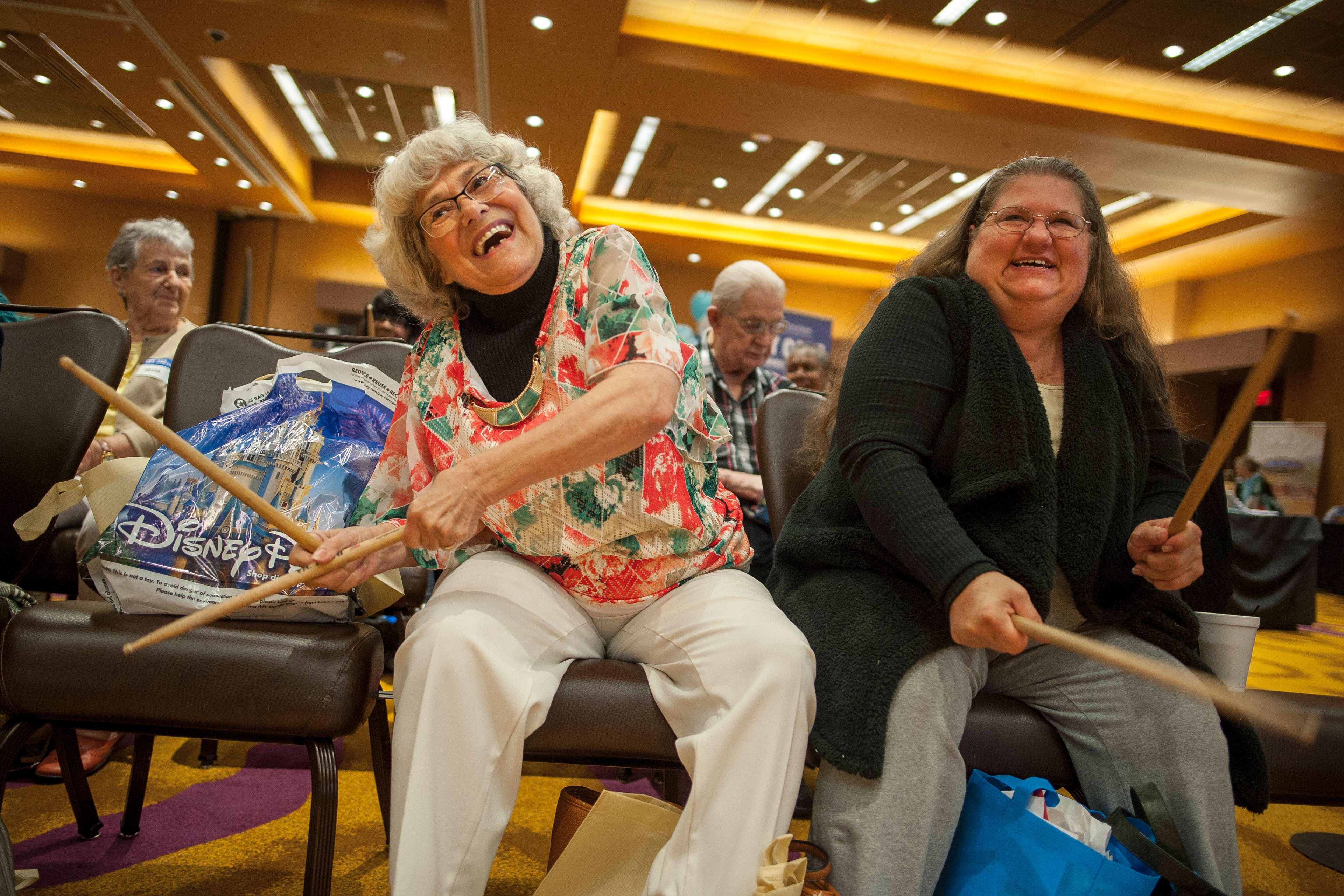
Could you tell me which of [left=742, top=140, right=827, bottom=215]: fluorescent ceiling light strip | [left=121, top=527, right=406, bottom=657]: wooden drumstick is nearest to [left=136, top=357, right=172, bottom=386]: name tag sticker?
[left=121, top=527, right=406, bottom=657]: wooden drumstick

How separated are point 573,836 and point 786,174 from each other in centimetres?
799

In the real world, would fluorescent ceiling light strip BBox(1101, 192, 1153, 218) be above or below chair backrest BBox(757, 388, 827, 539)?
above

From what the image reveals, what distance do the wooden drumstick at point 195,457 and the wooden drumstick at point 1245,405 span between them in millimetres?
1037

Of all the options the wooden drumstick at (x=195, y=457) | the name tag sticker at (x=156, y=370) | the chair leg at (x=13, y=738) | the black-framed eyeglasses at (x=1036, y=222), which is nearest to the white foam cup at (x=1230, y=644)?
the black-framed eyeglasses at (x=1036, y=222)

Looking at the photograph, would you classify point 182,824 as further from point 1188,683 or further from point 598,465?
point 1188,683

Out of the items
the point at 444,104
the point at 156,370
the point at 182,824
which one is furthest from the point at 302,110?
the point at 182,824

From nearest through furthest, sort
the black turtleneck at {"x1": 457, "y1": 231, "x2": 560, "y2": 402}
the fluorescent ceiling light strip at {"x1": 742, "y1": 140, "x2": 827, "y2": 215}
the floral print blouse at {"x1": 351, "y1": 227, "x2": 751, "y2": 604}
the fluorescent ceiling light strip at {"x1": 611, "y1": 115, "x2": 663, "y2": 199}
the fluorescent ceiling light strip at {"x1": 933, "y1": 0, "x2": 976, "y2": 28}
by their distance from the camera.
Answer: the floral print blouse at {"x1": 351, "y1": 227, "x2": 751, "y2": 604} → the black turtleneck at {"x1": 457, "y1": 231, "x2": 560, "y2": 402} → the fluorescent ceiling light strip at {"x1": 933, "y1": 0, "x2": 976, "y2": 28} → the fluorescent ceiling light strip at {"x1": 611, "y1": 115, "x2": 663, "y2": 199} → the fluorescent ceiling light strip at {"x1": 742, "y1": 140, "x2": 827, "y2": 215}

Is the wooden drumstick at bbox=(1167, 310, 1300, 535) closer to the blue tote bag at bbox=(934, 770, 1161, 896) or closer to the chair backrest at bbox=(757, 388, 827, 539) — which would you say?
the blue tote bag at bbox=(934, 770, 1161, 896)

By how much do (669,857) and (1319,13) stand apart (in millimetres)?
6458

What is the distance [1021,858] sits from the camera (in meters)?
1.02

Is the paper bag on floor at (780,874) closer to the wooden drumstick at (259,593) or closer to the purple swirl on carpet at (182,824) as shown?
the wooden drumstick at (259,593)

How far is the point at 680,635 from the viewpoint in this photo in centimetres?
118

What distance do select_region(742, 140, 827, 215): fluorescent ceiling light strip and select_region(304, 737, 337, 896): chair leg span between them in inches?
264

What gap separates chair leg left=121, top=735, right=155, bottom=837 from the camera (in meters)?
1.57
